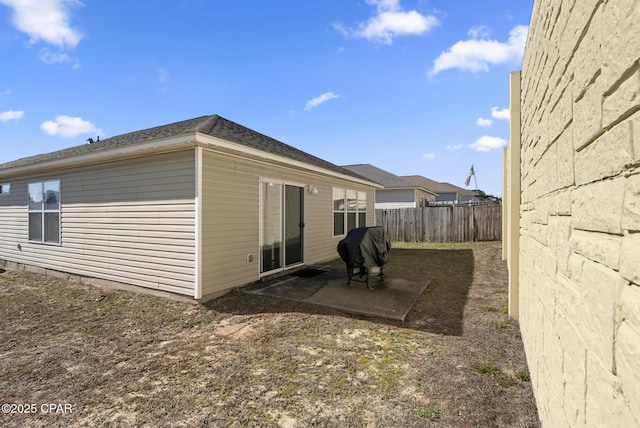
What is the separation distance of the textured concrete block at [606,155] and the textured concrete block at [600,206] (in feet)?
0.10

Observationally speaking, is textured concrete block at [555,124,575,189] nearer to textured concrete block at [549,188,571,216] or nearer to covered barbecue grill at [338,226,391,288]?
textured concrete block at [549,188,571,216]

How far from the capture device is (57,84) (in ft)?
29.2

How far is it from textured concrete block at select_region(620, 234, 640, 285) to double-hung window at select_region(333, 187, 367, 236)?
892 centimetres

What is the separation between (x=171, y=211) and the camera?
550 centimetres

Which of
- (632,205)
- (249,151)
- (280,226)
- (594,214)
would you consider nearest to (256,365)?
(594,214)

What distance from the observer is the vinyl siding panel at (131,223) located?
17.6 ft

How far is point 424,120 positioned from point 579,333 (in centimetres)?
1128

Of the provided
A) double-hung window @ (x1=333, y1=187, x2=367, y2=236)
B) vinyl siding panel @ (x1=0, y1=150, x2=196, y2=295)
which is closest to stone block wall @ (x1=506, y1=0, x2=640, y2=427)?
vinyl siding panel @ (x1=0, y1=150, x2=196, y2=295)

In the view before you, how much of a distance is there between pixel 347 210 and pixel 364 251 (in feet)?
15.2

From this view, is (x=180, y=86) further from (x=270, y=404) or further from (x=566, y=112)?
(x=566, y=112)

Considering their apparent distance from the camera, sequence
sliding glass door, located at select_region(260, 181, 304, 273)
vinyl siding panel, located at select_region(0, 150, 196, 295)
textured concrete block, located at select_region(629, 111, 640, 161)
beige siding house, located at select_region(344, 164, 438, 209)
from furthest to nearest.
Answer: beige siding house, located at select_region(344, 164, 438, 209)
sliding glass door, located at select_region(260, 181, 304, 273)
vinyl siding panel, located at select_region(0, 150, 196, 295)
textured concrete block, located at select_region(629, 111, 640, 161)

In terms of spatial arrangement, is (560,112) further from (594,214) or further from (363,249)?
(363,249)

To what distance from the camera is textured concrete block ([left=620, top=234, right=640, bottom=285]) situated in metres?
0.70

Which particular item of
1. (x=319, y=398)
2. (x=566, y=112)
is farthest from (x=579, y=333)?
(x=319, y=398)
